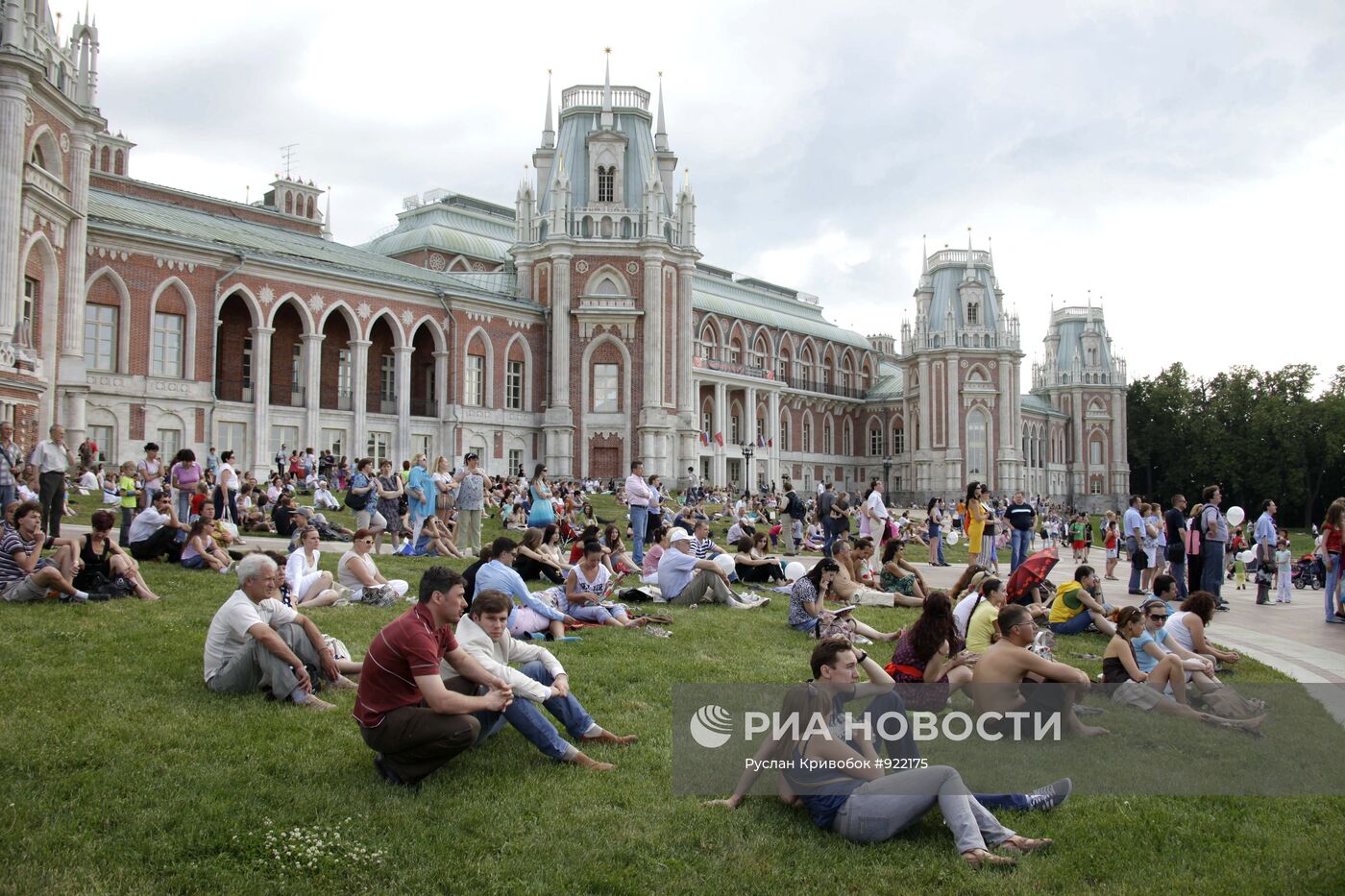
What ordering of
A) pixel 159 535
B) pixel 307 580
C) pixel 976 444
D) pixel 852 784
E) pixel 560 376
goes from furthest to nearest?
pixel 976 444, pixel 560 376, pixel 159 535, pixel 307 580, pixel 852 784

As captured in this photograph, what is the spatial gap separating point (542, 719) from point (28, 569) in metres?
7.46

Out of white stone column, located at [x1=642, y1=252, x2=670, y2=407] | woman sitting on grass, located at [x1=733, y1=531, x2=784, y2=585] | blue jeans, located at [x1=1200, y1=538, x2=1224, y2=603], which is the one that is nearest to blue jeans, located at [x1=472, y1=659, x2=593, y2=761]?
woman sitting on grass, located at [x1=733, y1=531, x2=784, y2=585]

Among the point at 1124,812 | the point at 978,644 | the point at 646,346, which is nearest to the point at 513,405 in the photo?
the point at 646,346

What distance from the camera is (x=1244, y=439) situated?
7244cm

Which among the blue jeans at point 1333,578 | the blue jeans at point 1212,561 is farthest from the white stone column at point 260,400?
the blue jeans at point 1333,578

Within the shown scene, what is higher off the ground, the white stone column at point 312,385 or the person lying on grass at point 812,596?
the white stone column at point 312,385

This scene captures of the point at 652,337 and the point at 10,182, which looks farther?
the point at 652,337

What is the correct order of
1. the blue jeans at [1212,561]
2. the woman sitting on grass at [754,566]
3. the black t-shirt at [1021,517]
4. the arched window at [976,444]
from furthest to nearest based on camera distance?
1. the arched window at [976,444]
2. the black t-shirt at [1021,517]
3. the woman sitting on grass at [754,566]
4. the blue jeans at [1212,561]

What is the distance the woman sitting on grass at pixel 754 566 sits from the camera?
1617 centimetres

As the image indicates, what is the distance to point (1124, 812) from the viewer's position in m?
6.07

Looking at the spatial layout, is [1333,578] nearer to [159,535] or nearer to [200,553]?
[200,553]

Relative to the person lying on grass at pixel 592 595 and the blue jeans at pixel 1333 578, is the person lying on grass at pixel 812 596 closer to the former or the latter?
the person lying on grass at pixel 592 595

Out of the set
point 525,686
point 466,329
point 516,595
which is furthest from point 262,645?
point 466,329

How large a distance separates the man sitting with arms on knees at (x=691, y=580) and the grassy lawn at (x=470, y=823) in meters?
5.42
